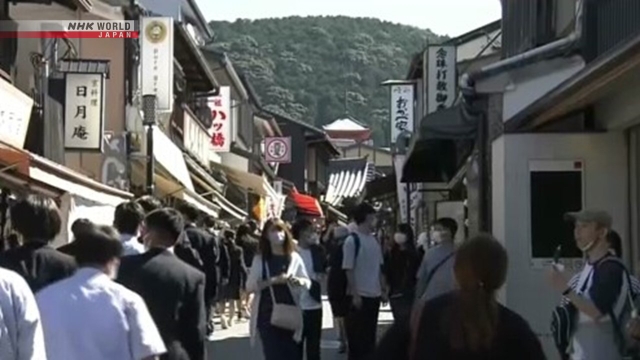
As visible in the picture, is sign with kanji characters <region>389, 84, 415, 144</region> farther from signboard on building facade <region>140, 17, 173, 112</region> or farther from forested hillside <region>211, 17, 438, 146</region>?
forested hillside <region>211, 17, 438, 146</region>

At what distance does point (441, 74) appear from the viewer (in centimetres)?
3123

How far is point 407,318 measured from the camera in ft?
16.0

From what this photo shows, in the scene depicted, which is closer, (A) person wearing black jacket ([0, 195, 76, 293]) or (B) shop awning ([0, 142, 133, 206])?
(A) person wearing black jacket ([0, 195, 76, 293])

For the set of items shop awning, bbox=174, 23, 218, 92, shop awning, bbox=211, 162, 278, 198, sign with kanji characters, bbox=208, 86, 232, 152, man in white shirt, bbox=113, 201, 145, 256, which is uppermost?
shop awning, bbox=174, 23, 218, 92

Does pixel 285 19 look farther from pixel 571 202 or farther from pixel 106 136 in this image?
pixel 571 202

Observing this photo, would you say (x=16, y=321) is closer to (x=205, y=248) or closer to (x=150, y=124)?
(x=205, y=248)

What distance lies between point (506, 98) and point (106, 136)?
11467 mm

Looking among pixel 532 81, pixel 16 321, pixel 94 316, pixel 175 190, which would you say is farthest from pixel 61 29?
pixel 16 321

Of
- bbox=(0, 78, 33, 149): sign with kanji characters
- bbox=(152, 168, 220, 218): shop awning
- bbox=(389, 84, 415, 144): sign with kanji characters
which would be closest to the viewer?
bbox=(0, 78, 33, 149): sign with kanji characters

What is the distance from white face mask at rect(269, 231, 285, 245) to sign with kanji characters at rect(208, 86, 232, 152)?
99.9ft

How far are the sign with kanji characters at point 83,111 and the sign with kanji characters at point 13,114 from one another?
7.35 feet

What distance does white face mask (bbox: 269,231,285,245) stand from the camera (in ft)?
36.5

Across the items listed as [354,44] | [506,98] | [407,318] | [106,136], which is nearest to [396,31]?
[354,44]

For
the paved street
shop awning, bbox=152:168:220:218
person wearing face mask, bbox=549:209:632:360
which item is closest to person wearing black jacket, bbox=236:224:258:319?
the paved street
